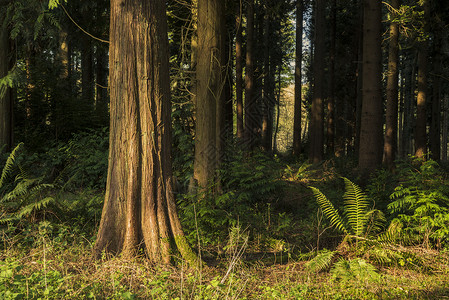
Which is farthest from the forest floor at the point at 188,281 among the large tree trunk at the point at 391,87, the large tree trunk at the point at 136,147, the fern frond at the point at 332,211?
the large tree trunk at the point at 391,87

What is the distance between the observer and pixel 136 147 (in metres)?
4.59

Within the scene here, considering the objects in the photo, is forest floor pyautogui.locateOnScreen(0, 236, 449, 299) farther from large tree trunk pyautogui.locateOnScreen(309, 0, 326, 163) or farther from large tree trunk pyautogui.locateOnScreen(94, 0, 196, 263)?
large tree trunk pyautogui.locateOnScreen(309, 0, 326, 163)

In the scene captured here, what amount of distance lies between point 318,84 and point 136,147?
14023 millimetres

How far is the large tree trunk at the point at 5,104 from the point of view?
1134 centimetres

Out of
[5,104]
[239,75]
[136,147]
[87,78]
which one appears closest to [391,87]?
[239,75]

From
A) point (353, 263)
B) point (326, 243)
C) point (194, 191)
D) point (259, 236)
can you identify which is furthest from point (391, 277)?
point (194, 191)

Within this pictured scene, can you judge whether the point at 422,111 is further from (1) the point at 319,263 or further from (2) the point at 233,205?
(1) the point at 319,263

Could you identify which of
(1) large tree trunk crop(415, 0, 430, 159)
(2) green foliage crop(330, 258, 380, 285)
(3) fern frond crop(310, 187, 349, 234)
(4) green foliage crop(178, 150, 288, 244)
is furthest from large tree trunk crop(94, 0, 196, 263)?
(1) large tree trunk crop(415, 0, 430, 159)

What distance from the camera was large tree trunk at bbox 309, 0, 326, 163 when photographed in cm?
1694

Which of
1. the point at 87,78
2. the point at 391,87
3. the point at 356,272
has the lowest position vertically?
the point at 356,272

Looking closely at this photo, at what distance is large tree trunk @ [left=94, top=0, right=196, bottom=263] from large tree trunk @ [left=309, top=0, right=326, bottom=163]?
13482 millimetres

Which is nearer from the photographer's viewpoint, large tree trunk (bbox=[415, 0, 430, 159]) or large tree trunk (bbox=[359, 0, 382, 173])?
large tree trunk (bbox=[359, 0, 382, 173])

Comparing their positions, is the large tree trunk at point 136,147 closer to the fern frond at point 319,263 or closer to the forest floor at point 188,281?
A: the forest floor at point 188,281

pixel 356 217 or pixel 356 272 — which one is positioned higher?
pixel 356 217
